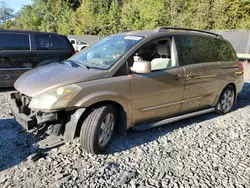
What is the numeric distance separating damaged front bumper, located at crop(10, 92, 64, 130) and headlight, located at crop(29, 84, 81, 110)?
101 millimetres

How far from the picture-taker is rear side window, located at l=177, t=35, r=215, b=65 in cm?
398

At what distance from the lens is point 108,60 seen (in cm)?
342

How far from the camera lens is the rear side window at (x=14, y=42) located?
6.27m

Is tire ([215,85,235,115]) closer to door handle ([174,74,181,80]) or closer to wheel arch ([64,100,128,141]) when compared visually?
door handle ([174,74,181,80])

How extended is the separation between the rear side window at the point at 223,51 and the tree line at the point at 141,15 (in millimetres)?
16056

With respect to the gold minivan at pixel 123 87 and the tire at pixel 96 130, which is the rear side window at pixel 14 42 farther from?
the tire at pixel 96 130

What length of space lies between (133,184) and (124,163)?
0.44 meters

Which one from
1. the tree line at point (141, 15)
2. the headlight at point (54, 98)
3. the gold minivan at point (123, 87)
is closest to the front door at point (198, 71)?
the gold minivan at point (123, 87)

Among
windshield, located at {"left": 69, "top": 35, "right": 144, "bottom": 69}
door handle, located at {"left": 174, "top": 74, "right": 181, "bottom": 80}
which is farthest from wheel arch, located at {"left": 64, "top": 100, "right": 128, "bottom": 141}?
door handle, located at {"left": 174, "top": 74, "right": 181, "bottom": 80}

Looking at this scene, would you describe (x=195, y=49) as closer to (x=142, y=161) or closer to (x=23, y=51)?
(x=142, y=161)

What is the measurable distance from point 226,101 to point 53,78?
3784 mm

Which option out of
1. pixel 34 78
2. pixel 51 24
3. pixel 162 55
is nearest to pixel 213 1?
pixel 162 55

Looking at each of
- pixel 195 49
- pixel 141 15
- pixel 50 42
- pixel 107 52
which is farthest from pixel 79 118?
pixel 141 15

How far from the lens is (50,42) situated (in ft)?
23.1
